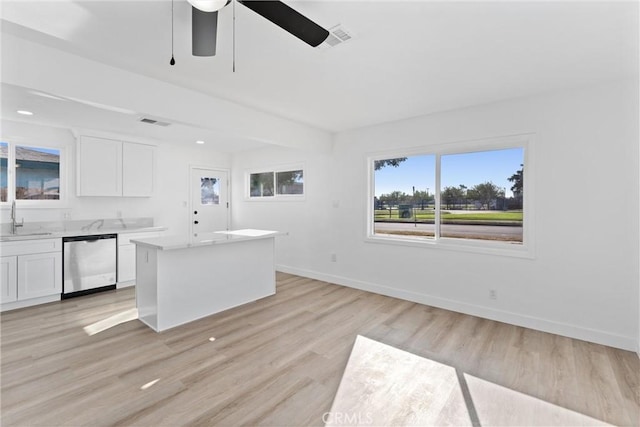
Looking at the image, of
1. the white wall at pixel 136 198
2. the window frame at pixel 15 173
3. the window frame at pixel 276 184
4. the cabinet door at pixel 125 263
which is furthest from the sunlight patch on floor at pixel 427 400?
the window frame at pixel 15 173

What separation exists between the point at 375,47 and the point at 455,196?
2.37 meters

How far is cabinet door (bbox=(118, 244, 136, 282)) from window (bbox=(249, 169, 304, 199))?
252 cm

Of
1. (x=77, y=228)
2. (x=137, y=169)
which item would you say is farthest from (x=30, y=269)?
(x=137, y=169)

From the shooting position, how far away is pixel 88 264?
4.21 m

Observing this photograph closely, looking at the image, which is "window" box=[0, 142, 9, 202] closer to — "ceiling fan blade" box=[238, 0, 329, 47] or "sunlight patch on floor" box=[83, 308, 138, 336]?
"sunlight patch on floor" box=[83, 308, 138, 336]

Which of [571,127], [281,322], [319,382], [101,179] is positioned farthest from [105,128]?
[571,127]

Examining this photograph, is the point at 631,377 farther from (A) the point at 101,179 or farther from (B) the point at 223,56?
(A) the point at 101,179

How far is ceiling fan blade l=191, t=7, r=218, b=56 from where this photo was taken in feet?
5.13

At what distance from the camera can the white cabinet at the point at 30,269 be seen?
3.56 metres

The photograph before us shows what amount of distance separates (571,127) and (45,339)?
18.3 feet

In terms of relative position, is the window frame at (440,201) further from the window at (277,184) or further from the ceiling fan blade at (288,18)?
the ceiling fan blade at (288,18)

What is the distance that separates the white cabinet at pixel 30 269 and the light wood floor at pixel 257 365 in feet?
0.79

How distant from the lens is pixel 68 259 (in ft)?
13.2

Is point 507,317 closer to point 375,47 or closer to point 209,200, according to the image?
point 375,47
